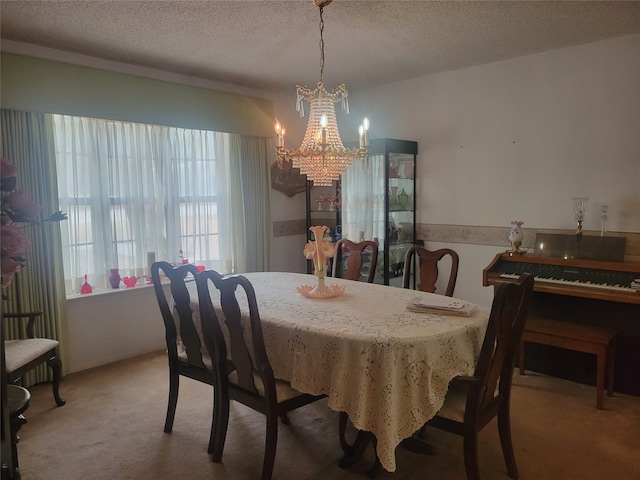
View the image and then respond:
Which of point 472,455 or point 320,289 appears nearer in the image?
point 472,455

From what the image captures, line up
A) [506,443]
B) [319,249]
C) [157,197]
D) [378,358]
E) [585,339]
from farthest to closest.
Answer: [157,197], [585,339], [319,249], [506,443], [378,358]

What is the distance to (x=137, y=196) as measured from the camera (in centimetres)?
386

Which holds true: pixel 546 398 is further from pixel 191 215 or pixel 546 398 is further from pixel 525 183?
pixel 191 215

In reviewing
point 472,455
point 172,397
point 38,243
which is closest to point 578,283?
point 472,455

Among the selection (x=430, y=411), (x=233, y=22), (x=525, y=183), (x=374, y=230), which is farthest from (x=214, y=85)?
(x=430, y=411)

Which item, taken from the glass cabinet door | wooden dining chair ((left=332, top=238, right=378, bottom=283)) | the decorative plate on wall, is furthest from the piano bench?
the decorative plate on wall

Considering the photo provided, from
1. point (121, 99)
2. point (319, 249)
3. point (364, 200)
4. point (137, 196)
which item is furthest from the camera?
point (364, 200)

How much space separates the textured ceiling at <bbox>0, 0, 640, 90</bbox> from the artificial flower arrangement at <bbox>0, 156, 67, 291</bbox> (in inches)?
67.6

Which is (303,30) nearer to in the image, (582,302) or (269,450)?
(269,450)

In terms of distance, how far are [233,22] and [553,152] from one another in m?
2.50

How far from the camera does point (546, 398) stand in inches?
119

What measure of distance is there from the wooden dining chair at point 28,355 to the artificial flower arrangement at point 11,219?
170 centimetres

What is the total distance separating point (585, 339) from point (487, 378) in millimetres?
1266

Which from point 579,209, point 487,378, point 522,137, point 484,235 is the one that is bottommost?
point 487,378
